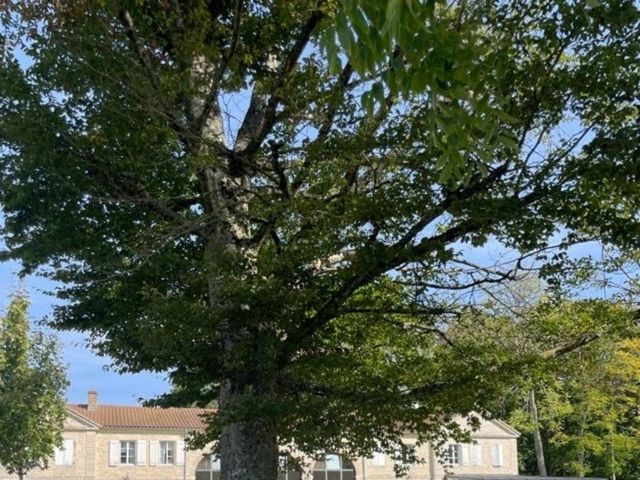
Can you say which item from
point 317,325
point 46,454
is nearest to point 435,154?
point 317,325

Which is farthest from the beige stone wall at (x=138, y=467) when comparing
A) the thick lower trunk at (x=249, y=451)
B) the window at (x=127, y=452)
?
the thick lower trunk at (x=249, y=451)

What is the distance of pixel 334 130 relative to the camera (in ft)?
28.5

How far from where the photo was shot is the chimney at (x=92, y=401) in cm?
4953

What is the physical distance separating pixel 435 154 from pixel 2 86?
513 centimetres

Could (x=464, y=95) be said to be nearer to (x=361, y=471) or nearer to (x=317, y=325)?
(x=317, y=325)

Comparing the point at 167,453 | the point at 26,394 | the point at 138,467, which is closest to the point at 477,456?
the point at 167,453

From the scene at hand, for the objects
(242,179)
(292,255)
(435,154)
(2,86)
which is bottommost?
(292,255)

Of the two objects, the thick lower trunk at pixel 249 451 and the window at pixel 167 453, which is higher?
the thick lower trunk at pixel 249 451

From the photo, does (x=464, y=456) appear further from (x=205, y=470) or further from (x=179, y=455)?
(x=179, y=455)

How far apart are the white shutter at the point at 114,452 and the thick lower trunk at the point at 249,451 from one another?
38.9 m

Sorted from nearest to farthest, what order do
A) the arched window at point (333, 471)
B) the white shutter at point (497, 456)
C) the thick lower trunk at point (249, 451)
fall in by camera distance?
the thick lower trunk at point (249, 451)
the arched window at point (333, 471)
the white shutter at point (497, 456)

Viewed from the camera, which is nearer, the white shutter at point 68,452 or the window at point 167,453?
the white shutter at point 68,452

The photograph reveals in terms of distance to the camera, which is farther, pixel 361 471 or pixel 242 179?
pixel 361 471

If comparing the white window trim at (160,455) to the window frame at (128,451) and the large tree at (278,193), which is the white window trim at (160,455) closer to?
the window frame at (128,451)
